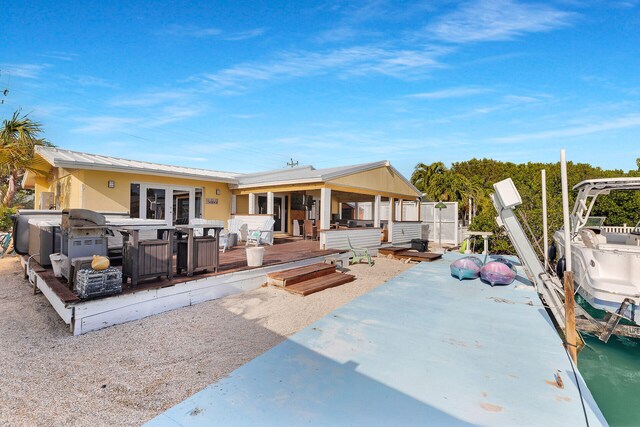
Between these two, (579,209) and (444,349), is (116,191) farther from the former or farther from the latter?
(579,209)

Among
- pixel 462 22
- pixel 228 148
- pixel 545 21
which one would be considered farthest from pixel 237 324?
pixel 228 148

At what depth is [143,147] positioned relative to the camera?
30906 mm

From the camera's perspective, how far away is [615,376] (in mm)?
3689

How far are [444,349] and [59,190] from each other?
13.1 metres

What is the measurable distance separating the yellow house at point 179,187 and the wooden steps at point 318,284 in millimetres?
2722

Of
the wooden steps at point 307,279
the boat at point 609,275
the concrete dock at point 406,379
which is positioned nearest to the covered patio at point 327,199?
the wooden steps at point 307,279

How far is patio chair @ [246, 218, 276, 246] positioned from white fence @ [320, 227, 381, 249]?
205cm

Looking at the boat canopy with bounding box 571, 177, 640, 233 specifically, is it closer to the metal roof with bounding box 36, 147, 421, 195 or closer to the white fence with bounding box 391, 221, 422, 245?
the metal roof with bounding box 36, 147, 421, 195

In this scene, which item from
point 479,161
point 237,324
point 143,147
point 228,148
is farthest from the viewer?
point 228,148

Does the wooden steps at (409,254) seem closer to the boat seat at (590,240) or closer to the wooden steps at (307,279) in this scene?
the wooden steps at (307,279)

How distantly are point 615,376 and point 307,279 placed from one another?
17.3ft

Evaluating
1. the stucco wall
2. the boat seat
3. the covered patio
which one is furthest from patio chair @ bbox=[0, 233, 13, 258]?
the boat seat

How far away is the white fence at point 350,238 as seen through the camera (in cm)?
988

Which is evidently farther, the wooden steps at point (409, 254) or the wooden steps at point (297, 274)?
the wooden steps at point (409, 254)
